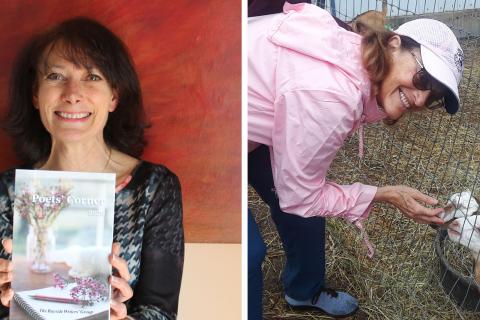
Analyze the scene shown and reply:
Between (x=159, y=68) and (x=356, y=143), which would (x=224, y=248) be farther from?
(x=356, y=143)

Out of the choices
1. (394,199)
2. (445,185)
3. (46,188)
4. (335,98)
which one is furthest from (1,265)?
(445,185)

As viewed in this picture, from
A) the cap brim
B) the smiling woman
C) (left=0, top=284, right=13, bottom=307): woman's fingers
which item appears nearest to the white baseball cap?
the cap brim

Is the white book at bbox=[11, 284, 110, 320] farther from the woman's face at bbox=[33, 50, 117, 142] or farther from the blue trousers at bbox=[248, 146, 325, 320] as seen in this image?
the blue trousers at bbox=[248, 146, 325, 320]

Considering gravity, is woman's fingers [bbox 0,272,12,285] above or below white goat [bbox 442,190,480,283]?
above

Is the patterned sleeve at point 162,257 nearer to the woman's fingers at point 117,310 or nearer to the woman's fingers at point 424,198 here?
the woman's fingers at point 117,310

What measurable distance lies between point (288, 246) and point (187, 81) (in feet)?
2.90

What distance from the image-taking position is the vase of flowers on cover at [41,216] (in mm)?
807

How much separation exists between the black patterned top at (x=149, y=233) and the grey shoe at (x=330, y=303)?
1023mm

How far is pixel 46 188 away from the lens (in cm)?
81

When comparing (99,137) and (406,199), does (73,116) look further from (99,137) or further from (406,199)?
(406,199)

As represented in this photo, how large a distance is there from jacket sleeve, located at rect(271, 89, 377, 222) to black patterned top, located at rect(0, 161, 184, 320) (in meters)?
0.30

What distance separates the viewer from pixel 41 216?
2.66 feet

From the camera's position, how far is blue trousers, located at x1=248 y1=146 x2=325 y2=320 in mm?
1199

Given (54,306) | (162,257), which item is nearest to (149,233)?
(162,257)
